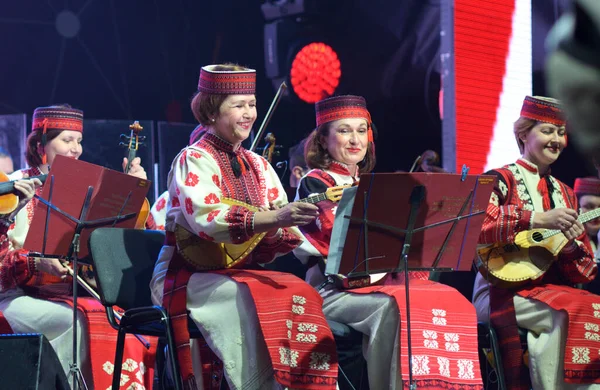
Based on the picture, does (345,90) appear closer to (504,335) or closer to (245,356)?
(504,335)

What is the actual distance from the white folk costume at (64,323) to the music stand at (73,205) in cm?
26

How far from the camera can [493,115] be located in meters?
6.21

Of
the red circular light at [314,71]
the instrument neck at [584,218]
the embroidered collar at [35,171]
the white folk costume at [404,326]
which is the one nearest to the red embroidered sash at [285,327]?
the white folk costume at [404,326]

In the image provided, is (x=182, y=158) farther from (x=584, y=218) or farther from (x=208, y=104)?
(x=584, y=218)

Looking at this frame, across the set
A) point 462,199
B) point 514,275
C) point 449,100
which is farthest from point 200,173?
point 449,100

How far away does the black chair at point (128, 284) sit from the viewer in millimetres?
3119

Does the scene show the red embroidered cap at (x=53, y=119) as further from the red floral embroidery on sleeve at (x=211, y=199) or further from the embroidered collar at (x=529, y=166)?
the embroidered collar at (x=529, y=166)

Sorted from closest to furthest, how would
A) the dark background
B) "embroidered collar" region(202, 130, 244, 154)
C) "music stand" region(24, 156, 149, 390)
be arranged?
"embroidered collar" region(202, 130, 244, 154)
"music stand" region(24, 156, 149, 390)
the dark background

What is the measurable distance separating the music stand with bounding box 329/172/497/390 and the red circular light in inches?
162

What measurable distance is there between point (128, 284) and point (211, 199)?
0.51 m

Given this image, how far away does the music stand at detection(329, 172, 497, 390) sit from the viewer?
114 inches

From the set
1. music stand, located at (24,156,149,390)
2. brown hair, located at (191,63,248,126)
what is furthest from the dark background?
brown hair, located at (191,63,248,126)

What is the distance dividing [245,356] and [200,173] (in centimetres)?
72

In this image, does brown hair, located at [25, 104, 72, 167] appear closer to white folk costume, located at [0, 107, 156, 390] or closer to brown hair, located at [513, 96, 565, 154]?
white folk costume, located at [0, 107, 156, 390]
